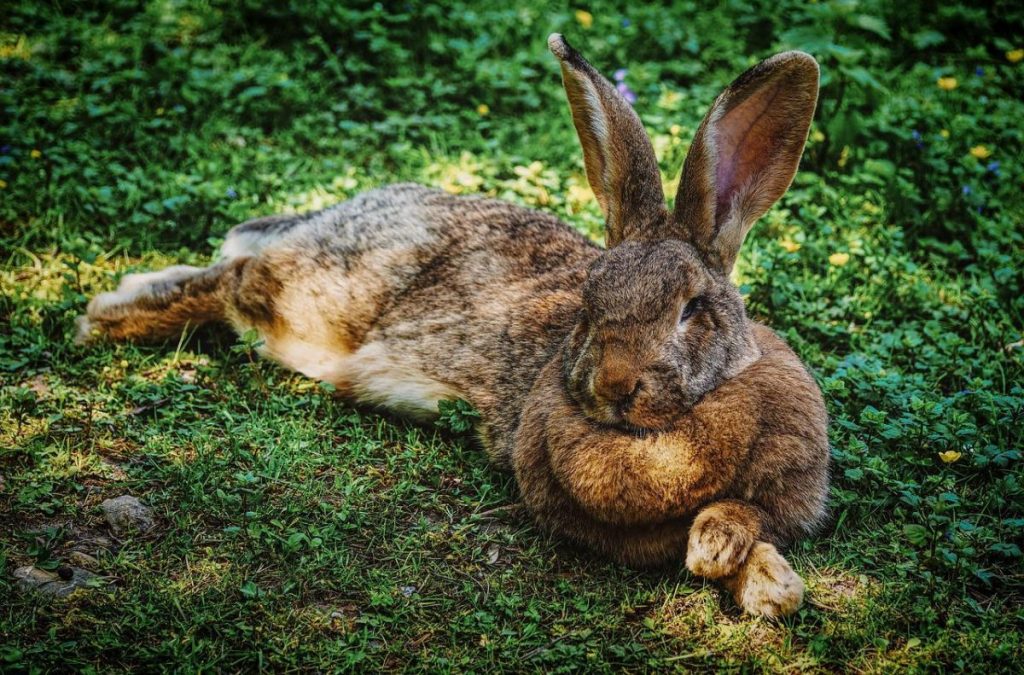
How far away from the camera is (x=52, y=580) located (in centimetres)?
327

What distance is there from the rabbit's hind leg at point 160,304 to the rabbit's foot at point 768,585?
2.89 m

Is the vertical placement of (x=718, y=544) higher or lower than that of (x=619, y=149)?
lower

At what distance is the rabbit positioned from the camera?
3.33 meters

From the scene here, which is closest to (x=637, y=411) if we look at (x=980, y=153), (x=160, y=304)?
(x=160, y=304)

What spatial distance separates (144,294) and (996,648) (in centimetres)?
386

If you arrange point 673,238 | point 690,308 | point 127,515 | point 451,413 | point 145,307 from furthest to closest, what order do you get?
point 145,307, point 451,413, point 673,238, point 127,515, point 690,308

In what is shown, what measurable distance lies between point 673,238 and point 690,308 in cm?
36

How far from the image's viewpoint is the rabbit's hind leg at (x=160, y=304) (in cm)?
469

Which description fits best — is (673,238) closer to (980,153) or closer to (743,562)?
(743,562)

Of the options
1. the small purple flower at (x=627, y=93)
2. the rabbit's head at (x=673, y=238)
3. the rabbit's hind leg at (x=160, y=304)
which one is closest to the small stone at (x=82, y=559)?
the rabbit's hind leg at (x=160, y=304)

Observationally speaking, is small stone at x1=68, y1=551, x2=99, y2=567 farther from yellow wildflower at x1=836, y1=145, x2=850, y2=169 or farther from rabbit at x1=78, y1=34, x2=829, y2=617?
yellow wildflower at x1=836, y1=145, x2=850, y2=169

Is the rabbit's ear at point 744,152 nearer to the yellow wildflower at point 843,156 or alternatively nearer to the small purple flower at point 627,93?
the yellow wildflower at point 843,156

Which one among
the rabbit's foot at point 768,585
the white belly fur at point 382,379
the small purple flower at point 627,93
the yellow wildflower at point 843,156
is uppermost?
the small purple flower at point 627,93

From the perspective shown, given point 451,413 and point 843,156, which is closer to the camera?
point 451,413
